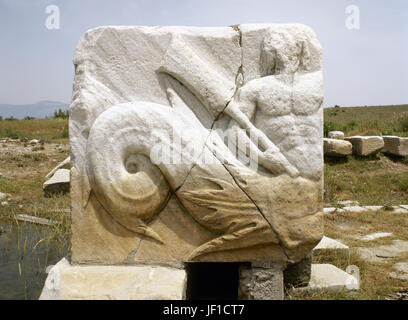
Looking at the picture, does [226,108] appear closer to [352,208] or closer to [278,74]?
[278,74]

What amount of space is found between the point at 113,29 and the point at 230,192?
136cm

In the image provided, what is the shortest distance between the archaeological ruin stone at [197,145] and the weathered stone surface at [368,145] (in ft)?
18.2

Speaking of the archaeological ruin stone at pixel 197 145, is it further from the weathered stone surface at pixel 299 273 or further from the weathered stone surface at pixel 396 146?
the weathered stone surface at pixel 396 146

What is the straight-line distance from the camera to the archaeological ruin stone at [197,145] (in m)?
2.32

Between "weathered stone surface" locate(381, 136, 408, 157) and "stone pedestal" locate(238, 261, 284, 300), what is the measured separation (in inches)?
244

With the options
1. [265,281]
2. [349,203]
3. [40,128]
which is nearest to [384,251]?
[349,203]

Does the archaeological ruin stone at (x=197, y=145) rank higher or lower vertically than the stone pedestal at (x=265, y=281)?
higher

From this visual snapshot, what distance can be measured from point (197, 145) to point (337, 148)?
5.71 metres

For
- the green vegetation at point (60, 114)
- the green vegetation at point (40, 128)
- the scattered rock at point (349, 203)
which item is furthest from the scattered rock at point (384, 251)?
the green vegetation at point (60, 114)

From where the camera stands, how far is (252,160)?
2.35m

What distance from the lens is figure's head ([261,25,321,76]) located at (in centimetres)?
237

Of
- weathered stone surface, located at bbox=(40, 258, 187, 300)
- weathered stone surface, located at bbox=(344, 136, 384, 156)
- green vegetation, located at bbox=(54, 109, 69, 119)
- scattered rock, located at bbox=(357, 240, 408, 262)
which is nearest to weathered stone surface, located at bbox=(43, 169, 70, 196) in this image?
weathered stone surface, located at bbox=(40, 258, 187, 300)

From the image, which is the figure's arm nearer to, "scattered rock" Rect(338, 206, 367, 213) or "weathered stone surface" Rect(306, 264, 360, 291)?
"weathered stone surface" Rect(306, 264, 360, 291)
